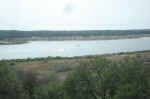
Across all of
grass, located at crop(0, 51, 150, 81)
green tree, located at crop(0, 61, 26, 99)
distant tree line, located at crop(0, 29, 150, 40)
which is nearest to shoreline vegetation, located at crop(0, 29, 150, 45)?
distant tree line, located at crop(0, 29, 150, 40)

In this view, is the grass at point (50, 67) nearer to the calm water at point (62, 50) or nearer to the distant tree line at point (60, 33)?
the calm water at point (62, 50)

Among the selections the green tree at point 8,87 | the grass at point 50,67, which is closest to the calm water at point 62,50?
the grass at point 50,67

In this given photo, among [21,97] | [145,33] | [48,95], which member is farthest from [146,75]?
[145,33]

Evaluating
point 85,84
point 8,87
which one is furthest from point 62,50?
point 8,87

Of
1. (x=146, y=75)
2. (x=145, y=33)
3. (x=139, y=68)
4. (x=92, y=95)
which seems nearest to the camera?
(x=146, y=75)

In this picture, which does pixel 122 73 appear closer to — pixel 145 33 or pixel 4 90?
pixel 4 90

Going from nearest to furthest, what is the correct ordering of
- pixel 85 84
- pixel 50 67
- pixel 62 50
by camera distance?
pixel 85 84
pixel 50 67
pixel 62 50

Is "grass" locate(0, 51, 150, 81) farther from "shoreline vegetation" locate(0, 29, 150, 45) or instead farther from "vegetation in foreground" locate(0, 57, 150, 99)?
"shoreline vegetation" locate(0, 29, 150, 45)

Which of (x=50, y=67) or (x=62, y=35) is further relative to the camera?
(x=62, y=35)

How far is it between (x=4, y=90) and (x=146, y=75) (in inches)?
251

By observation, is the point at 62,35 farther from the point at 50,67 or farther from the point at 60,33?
the point at 50,67

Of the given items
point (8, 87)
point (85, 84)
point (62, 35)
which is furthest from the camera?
point (62, 35)

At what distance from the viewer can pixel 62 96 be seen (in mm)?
8633

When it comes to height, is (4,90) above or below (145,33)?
above
